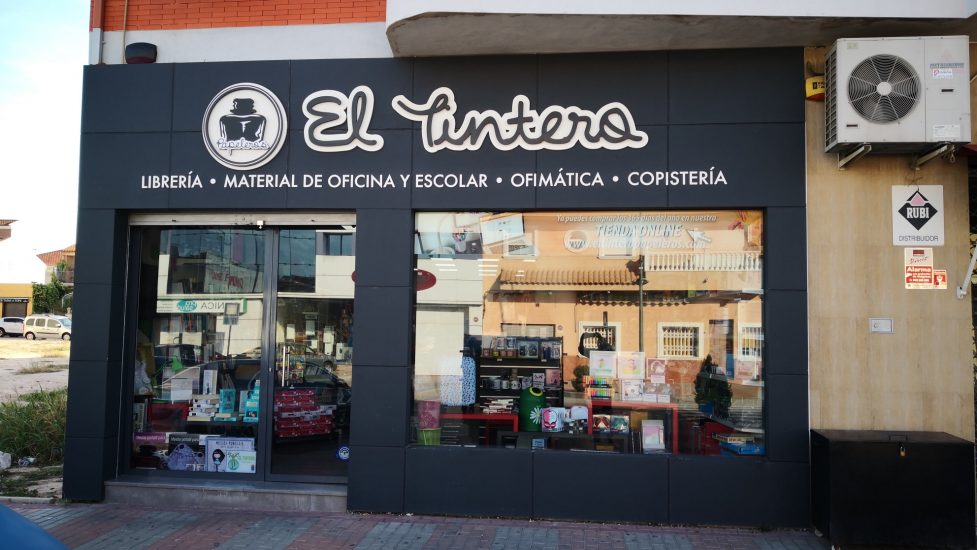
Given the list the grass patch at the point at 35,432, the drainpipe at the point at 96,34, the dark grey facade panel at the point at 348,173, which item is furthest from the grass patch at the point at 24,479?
the drainpipe at the point at 96,34

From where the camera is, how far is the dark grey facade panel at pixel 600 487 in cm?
637

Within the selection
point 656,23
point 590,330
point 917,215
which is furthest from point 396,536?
point 917,215

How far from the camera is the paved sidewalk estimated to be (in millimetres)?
5820

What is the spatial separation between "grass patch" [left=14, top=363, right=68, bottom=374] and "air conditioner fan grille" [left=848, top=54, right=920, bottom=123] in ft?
75.6

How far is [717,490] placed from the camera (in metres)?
6.30

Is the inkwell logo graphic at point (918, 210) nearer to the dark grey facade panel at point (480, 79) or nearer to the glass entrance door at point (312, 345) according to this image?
the dark grey facade panel at point (480, 79)

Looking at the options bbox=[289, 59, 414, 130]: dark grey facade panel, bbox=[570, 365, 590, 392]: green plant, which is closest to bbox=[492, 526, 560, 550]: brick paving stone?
bbox=[570, 365, 590, 392]: green plant

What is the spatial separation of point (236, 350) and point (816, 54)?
667 centimetres

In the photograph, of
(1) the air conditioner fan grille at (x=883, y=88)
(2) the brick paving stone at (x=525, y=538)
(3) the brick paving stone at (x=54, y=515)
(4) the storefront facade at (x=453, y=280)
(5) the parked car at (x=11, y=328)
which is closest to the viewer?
(2) the brick paving stone at (x=525, y=538)

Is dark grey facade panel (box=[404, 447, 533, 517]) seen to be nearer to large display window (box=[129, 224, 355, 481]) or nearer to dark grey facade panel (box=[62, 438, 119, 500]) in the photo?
large display window (box=[129, 224, 355, 481])

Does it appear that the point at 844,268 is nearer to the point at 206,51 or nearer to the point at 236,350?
the point at 236,350

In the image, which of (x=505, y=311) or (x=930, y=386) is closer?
(x=930, y=386)

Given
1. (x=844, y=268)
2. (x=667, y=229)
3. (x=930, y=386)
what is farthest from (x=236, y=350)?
(x=930, y=386)

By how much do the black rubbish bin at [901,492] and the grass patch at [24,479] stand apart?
7.91 m
